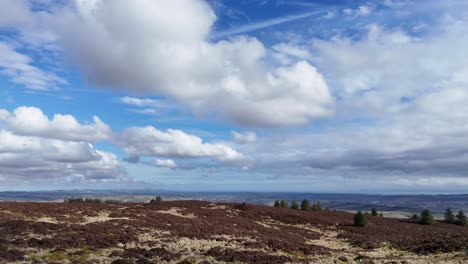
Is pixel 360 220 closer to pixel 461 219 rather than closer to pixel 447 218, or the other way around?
pixel 461 219

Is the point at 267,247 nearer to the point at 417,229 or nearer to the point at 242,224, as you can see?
the point at 242,224

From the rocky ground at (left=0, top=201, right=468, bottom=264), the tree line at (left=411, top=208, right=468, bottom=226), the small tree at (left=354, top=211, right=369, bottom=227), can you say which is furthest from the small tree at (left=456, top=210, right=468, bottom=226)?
the small tree at (left=354, top=211, right=369, bottom=227)

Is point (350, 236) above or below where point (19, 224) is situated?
below

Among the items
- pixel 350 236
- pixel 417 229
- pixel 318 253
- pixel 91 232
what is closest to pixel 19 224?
pixel 91 232

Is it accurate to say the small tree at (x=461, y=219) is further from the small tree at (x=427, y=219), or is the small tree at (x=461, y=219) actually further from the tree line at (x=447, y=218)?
the small tree at (x=427, y=219)

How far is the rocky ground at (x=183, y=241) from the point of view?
26.8 meters

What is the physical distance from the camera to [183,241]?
34156 millimetres

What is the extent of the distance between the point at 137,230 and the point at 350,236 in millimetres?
29801

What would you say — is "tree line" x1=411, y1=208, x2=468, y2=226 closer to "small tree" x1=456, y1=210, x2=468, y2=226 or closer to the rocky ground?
"small tree" x1=456, y1=210, x2=468, y2=226

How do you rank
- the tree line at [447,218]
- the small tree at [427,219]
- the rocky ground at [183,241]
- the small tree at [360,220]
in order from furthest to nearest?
the tree line at [447,218], the small tree at [427,219], the small tree at [360,220], the rocky ground at [183,241]

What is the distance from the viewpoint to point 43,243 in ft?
91.1

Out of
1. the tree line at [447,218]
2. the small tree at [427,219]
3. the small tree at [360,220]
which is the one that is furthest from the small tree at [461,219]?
the small tree at [360,220]

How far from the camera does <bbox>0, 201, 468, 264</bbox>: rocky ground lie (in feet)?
87.9

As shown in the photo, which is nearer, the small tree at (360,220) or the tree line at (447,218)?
the small tree at (360,220)
